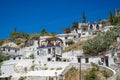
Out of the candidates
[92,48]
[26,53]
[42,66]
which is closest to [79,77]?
[42,66]

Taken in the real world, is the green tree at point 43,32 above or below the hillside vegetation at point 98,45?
above

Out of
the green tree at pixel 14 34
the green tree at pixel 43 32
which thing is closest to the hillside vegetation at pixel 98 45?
the green tree at pixel 43 32

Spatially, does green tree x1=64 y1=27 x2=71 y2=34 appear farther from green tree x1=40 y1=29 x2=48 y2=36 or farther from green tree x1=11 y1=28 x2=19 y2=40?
green tree x1=11 y1=28 x2=19 y2=40

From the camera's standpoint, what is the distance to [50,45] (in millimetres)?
63531

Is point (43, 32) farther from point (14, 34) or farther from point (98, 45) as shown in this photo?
point (98, 45)

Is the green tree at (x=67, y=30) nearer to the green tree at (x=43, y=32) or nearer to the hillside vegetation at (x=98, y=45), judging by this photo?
the green tree at (x=43, y=32)

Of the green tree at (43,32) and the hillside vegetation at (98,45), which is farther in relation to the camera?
the green tree at (43,32)

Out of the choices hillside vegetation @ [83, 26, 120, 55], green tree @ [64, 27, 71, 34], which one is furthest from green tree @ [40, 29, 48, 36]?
hillside vegetation @ [83, 26, 120, 55]

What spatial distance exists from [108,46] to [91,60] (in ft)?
32.8

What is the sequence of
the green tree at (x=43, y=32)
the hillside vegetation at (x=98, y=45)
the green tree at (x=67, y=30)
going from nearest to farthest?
the hillside vegetation at (x=98, y=45), the green tree at (x=67, y=30), the green tree at (x=43, y=32)

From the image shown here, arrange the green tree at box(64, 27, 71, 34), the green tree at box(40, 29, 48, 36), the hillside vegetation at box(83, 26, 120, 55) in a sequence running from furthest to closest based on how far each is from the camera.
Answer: the green tree at box(40, 29, 48, 36) < the green tree at box(64, 27, 71, 34) < the hillside vegetation at box(83, 26, 120, 55)

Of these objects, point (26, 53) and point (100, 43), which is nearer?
point (100, 43)

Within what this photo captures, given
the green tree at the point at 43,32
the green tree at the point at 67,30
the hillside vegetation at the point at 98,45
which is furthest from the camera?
the green tree at the point at 43,32

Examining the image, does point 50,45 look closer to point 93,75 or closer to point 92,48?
point 92,48
